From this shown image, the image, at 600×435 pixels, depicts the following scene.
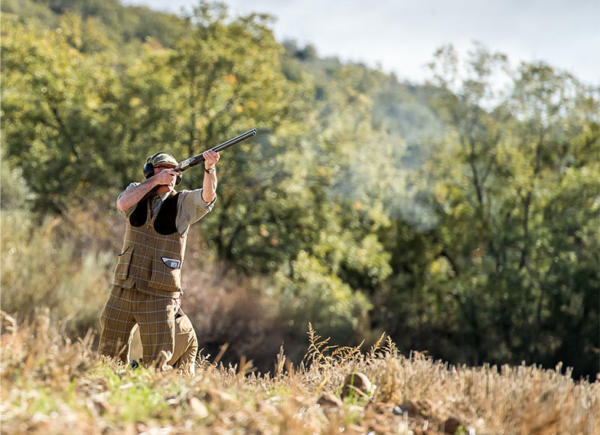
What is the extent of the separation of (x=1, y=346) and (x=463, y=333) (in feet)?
58.0

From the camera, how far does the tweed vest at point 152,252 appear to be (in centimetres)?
470

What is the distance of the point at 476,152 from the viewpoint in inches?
834

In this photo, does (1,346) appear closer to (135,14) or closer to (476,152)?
(476,152)

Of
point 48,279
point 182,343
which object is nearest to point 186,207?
point 182,343

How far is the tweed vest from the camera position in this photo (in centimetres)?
470

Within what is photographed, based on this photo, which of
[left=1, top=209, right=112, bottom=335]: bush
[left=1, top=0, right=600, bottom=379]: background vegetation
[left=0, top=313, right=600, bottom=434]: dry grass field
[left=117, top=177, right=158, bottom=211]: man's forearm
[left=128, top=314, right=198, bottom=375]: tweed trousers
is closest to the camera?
[left=0, top=313, right=600, bottom=434]: dry grass field

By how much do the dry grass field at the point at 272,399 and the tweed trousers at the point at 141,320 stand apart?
1.08 m

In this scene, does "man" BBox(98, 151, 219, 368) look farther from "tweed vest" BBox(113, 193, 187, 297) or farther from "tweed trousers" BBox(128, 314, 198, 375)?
"tweed trousers" BBox(128, 314, 198, 375)

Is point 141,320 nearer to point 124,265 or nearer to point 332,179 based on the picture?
point 124,265

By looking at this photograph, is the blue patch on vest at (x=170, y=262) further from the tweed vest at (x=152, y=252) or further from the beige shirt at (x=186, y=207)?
the beige shirt at (x=186, y=207)

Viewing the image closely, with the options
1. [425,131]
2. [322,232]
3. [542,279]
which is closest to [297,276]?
[322,232]

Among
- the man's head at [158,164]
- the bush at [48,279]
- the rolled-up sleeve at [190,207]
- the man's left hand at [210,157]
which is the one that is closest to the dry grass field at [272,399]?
the rolled-up sleeve at [190,207]

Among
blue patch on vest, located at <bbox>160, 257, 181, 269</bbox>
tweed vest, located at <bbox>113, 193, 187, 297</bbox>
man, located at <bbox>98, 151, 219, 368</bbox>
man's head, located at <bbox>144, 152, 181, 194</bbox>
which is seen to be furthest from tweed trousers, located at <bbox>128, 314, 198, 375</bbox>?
man's head, located at <bbox>144, 152, 181, 194</bbox>

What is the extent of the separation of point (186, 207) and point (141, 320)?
873 mm
